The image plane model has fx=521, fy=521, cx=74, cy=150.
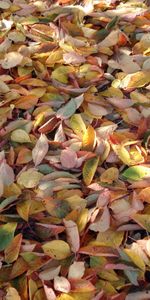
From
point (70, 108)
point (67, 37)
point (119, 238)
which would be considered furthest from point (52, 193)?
point (67, 37)

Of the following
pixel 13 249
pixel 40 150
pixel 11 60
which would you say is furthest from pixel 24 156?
pixel 11 60

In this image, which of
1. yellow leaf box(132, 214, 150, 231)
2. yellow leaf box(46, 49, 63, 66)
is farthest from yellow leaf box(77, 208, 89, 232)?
yellow leaf box(46, 49, 63, 66)

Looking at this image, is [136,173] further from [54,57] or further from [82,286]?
[54,57]

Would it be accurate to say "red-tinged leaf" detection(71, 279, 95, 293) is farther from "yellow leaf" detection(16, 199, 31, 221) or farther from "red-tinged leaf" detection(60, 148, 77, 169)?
"red-tinged leaf" detection(60, 148, 77, 169)

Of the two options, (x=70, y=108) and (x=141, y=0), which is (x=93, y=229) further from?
(x=141, y=0)

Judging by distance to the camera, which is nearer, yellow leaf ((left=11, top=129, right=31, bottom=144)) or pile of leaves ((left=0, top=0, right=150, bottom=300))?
pile of leaves ((left=0, top=0, right=150, bottom=300))

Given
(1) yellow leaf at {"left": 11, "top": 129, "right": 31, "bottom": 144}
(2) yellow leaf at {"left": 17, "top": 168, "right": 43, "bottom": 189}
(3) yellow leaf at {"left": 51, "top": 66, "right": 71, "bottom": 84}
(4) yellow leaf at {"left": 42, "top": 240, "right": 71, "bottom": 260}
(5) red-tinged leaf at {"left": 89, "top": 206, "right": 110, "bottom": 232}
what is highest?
(3) yellow leaf at {"left": 51, "top": 66, "right": 71, "bottom": 84}

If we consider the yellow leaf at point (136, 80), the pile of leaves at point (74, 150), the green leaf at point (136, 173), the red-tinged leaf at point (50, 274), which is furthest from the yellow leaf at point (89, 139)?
the red-tinged leaf at point (50, 274)

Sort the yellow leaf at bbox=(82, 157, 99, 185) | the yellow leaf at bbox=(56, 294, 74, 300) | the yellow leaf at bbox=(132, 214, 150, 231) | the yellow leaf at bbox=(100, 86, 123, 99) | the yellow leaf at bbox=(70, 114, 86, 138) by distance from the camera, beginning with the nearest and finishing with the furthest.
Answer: the yellow leaf at bbox=(56, 294, 74, 300) < the yellow leaf at bbox=(132, 214, 150, 231) < the yellow leaf at bbox=(82, 157, 99, 185) < the yellow leaf at bbox=(70, 114, 86, 138) < the yellow leaf at bbox=(100, 86, 123, 99)
